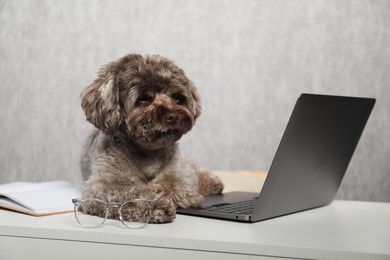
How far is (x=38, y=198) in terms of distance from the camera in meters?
1.78

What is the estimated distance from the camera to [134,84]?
5.92ft

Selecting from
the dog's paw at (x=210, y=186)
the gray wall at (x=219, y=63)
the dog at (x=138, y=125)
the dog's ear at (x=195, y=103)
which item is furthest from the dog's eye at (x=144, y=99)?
the gray wall at (x=219, y=63)

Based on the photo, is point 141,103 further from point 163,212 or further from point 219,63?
point 219,63

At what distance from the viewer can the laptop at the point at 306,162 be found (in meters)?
1.50

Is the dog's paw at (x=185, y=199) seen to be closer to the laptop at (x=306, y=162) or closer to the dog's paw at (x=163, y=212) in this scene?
the laptop at (x=306, y=162)

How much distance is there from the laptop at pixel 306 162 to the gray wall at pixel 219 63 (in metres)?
1.94

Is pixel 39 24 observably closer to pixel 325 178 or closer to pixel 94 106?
pixel 94 106

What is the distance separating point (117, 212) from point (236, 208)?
0.32m

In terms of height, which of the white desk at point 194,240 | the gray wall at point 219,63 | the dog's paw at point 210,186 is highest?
the gray wall at point 219,63

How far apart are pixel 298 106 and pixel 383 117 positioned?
2.56m

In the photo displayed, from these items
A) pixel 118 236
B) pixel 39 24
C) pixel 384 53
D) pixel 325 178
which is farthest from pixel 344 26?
pixel 118 236

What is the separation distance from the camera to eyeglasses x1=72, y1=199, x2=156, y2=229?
157cm

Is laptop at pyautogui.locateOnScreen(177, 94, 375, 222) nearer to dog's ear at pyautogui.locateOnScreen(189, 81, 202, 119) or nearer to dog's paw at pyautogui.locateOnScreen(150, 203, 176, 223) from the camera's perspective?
dog's paw at pyautogui.locateOnScreen(150, 203, 176, 223)

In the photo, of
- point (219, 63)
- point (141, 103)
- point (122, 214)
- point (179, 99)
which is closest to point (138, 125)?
point (141, 103)
